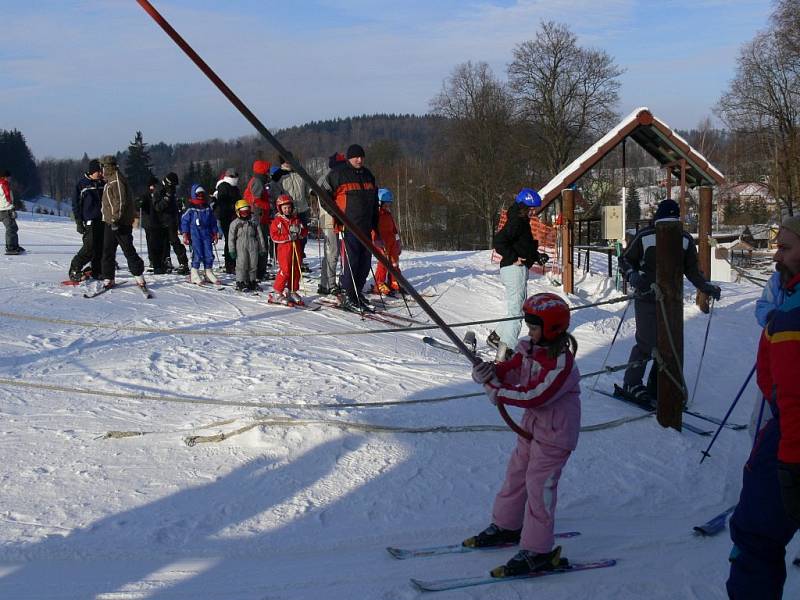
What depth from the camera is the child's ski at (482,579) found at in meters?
3.98

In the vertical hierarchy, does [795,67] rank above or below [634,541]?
above

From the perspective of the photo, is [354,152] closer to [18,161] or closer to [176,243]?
[176,243]

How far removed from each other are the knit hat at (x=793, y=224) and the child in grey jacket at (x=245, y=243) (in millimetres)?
9055

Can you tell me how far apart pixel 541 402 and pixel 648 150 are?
17123mm

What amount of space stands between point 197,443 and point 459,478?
193cm

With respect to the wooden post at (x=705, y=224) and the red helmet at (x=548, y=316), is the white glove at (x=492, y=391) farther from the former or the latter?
the wooden post at (x=705, y=224)

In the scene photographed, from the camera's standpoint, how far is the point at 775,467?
3.29 m

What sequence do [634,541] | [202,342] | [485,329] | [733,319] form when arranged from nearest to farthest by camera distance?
[634,541]
[202,342]
[485,329]
[733,319]

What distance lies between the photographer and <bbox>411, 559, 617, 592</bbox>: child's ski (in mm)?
3979

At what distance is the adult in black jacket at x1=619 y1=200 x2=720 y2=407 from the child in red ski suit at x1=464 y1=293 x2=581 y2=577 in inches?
137

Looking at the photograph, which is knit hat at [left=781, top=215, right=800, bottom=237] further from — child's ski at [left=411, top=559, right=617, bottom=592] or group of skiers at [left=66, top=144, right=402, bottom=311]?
group of skiers at [left=66, top=144, right=402, bottom=311]

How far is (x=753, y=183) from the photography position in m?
43.0

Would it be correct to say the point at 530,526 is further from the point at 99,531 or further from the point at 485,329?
the point at 485,329

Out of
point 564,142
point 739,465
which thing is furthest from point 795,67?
point 739,465
